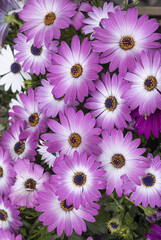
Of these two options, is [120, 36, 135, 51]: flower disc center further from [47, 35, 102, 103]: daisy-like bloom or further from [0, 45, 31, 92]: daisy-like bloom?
[0, 45, 31, 92]: daisy-like bloom

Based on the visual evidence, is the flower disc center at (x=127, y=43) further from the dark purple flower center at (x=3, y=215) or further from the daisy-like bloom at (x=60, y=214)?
the dark purple flower center at (x=3, y=215)

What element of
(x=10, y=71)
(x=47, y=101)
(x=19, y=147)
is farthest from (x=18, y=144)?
(x=10, y=71)

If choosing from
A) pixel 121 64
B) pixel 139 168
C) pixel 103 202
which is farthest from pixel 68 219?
pixel 121 64

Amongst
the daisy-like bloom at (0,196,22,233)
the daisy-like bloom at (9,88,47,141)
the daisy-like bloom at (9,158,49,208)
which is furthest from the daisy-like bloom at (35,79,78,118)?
the daisy-like bloom at (0,196,22,233)

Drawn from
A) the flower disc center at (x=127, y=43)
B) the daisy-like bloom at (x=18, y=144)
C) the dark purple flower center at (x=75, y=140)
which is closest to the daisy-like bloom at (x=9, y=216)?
the daisy-like bloom at (x=18, y=144)

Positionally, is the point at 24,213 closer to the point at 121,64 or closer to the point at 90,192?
the point at 90,192

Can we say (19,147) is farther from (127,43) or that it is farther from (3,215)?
(127,43)
